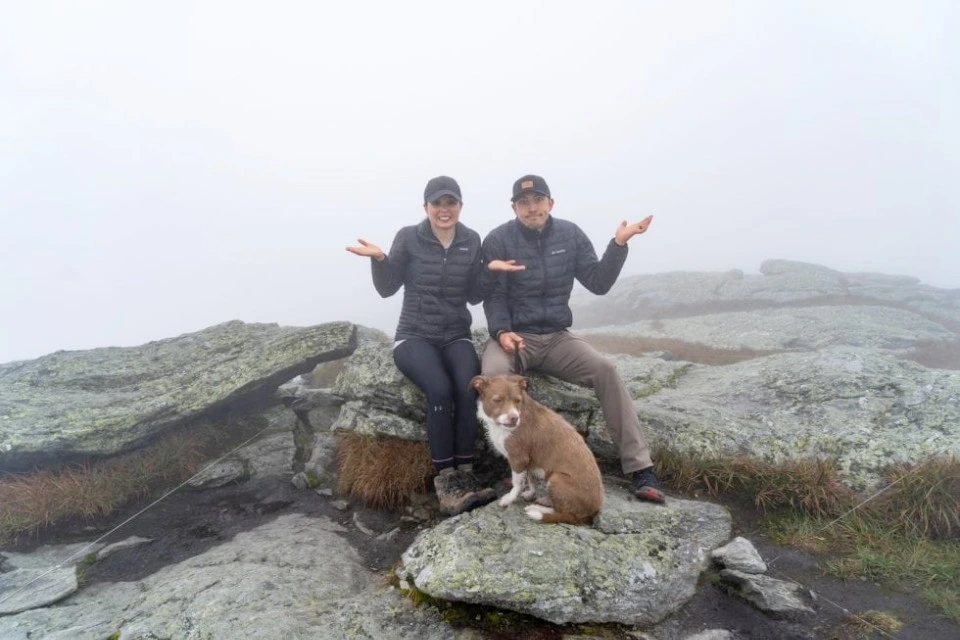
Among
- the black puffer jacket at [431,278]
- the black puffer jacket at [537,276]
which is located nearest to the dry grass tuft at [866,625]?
the black puffer jacket at [537,276]

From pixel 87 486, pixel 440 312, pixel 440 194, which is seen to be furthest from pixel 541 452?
pixel 87 486

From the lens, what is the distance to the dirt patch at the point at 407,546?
222 inches

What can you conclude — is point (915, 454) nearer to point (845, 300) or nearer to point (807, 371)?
point (807, 371)

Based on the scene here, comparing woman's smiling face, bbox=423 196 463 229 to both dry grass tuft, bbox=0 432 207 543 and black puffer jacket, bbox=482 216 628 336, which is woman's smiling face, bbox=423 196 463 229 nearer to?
black puffer jacket, bbox=482 216 628 336

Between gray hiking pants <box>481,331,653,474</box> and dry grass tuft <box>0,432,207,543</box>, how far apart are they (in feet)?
25.4

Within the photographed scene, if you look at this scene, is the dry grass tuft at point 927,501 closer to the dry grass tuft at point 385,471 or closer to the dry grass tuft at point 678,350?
the dry grass tuft at point 385,471

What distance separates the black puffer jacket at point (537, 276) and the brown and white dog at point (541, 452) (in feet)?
8.24

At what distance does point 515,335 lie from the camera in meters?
9.05

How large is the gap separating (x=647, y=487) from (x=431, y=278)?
546cm

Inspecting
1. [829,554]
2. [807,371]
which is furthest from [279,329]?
[807,371]

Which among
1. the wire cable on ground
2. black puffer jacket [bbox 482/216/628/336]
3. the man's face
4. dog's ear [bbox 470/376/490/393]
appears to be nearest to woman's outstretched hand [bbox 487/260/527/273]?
black puffer jacket [bbox 482/216/628/336]

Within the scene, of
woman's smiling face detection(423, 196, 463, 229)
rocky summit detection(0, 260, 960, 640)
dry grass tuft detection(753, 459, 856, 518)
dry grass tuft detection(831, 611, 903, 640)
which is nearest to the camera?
dry grass tuft detection(831, 611, 903, 640)

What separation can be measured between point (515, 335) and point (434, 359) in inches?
63.2

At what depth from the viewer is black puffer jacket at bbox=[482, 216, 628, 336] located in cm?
966
